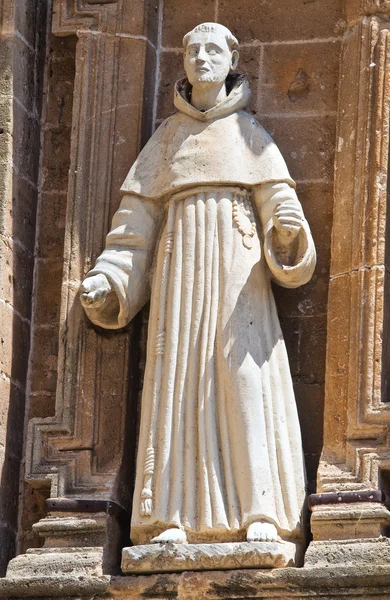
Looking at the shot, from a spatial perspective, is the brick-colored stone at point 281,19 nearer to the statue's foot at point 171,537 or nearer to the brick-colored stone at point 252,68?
the brick-colored stone at point 252,68

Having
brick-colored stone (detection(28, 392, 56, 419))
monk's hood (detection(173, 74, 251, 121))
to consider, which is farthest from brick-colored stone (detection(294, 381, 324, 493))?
monk's hood (detection(173, 74, 251, 121))

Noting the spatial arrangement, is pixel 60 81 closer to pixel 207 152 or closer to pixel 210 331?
pixel 207 152

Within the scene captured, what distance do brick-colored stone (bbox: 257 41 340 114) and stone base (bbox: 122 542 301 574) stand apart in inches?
87.1

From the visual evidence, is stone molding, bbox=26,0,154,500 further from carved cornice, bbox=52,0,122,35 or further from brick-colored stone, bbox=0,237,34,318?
brick-colored stone, bbox=0,237,34,318

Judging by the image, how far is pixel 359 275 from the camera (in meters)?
9.70

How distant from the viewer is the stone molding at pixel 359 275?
945 centimetres

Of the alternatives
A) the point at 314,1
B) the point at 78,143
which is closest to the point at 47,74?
the point at 78,143

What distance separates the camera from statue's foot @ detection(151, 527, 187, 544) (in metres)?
9.22

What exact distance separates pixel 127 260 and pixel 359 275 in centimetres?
106

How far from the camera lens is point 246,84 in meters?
10.1

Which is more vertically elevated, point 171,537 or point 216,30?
point 216,30

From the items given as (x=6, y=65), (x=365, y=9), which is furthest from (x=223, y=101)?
(x=6, y=65)

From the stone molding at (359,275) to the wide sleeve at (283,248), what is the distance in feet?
0.76

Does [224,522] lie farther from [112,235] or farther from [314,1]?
[314,1]
